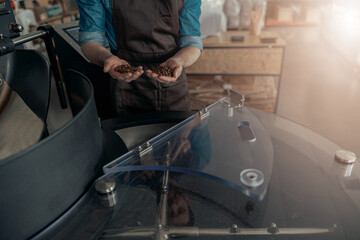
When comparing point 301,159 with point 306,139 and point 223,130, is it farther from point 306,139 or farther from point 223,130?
point 223,130

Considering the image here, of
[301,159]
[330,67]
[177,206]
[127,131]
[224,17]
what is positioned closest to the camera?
[177,206]

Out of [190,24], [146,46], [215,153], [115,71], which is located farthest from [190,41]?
[215,153]

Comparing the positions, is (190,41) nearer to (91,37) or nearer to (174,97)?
(174,97)

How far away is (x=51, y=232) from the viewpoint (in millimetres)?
571

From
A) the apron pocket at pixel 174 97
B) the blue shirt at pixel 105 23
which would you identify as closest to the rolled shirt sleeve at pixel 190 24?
the blue shirt at pixel 105 23

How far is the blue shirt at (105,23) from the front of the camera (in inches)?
48.1

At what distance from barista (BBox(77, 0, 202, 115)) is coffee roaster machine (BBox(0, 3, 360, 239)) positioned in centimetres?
49

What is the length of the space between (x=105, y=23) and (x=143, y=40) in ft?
0.64

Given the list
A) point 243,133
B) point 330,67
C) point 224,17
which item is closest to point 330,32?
point 330,67

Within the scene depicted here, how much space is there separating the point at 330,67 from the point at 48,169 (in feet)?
15.2

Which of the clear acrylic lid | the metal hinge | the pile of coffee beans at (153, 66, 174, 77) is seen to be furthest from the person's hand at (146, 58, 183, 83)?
the metal hinge

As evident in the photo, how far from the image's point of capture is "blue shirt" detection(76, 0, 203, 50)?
48.1 inches

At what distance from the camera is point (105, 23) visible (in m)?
1.34

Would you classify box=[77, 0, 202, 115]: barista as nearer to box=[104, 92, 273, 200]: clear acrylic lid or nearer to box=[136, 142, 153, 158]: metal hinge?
box=[104, 92, 273, 200]: clear acrylic lid
